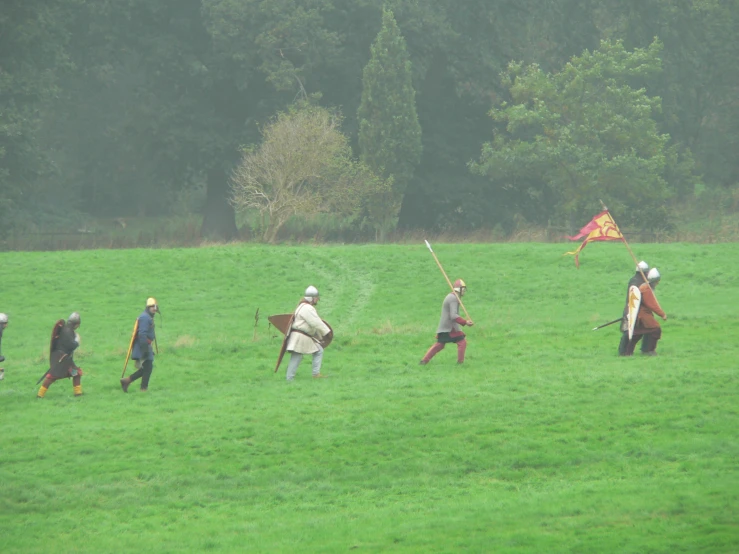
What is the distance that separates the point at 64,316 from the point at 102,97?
137 feet

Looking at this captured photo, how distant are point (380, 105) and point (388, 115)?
24.3 inches

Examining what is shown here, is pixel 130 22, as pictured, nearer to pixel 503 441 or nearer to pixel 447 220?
pixel 447 220

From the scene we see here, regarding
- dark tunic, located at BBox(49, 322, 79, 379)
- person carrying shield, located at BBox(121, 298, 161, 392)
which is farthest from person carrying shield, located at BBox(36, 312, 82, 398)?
person carrying shield, located at BBox(121, 298, 161, 392)

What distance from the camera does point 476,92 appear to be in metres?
66.6

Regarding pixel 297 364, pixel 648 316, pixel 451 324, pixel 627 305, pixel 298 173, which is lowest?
pixel 297 364

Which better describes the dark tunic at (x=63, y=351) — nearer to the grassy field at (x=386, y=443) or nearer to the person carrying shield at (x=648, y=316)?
the grassy field at (x=386, y=443)

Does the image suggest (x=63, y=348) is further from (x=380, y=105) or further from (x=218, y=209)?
(x=218, y=209)

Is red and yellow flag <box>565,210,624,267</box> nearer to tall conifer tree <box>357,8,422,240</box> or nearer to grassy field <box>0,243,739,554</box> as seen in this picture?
grassy field <box>0,243,739,554</box>

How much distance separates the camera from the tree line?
5916 centimetres

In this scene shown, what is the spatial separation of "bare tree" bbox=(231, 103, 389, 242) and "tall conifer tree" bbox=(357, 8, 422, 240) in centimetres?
356

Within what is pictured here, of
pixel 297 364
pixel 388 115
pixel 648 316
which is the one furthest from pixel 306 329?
pixel 388 115

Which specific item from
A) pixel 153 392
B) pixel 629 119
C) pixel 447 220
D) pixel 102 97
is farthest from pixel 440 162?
pixel 153 392

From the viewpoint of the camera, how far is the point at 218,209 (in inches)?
2749

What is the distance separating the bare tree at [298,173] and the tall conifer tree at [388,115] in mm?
3557
